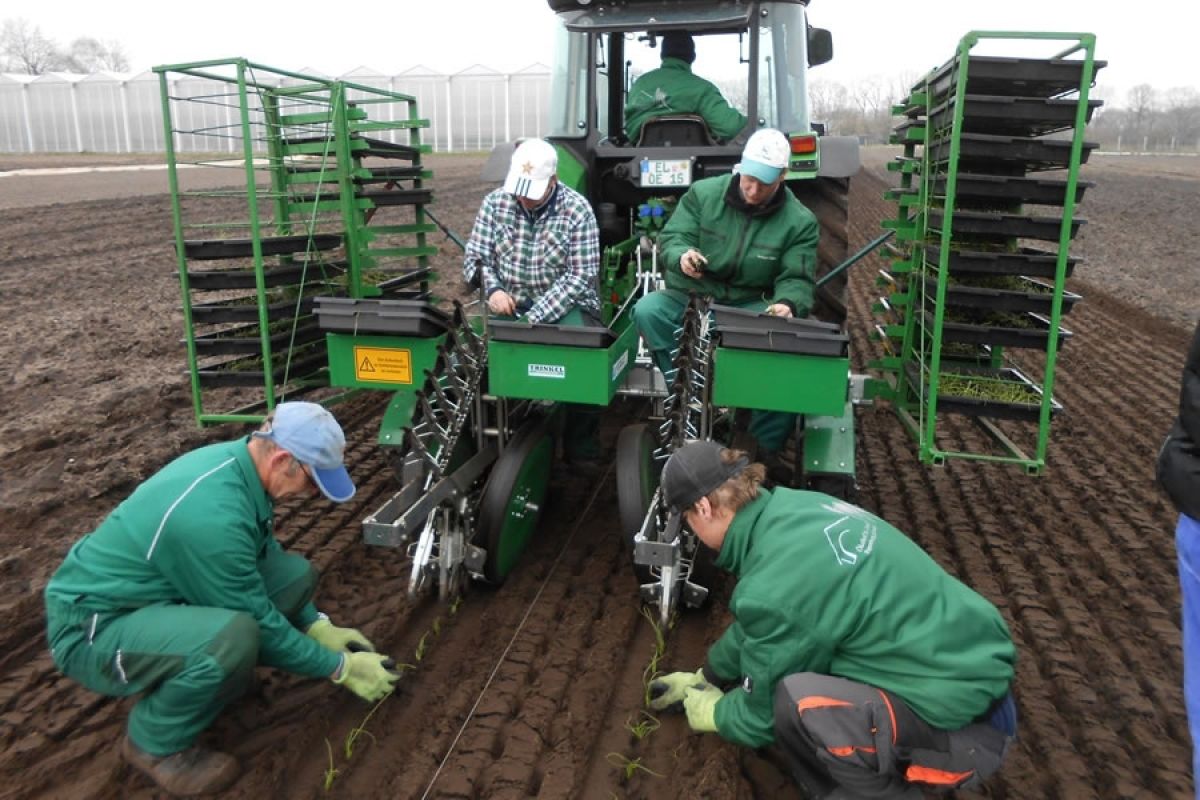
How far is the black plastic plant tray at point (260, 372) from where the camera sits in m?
4.87

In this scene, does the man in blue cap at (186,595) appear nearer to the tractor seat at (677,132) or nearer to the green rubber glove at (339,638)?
the green rubber glove at (339,638)

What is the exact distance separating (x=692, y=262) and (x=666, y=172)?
3.64 feet

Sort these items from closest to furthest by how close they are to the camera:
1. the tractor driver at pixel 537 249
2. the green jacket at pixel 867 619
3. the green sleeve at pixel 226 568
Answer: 1. the green jacket at pixel 867 619
2. the green sleeve at pixel 226 568
3. the tractor driver at pixel 537 249

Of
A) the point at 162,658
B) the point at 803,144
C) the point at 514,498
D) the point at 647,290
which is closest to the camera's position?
the point at 162,658

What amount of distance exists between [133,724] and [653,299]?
8.52 ft

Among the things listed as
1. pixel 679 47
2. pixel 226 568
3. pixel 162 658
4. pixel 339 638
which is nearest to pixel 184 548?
pixel 226 568

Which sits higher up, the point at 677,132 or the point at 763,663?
the point at 677,132

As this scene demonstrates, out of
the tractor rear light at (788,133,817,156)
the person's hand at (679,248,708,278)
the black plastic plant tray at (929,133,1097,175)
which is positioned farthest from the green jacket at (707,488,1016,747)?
the tractor rear light at (788,133,817,156)

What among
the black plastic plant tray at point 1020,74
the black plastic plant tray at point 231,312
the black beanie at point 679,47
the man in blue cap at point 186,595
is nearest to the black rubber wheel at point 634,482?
the man in blue cap at point 186,595

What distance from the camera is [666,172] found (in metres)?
5.11

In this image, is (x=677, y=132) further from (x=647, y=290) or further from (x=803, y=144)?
(x=647, y=290)

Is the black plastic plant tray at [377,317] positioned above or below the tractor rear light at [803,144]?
below

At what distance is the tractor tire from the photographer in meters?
5.01

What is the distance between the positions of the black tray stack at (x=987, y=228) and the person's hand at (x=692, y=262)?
3.23 ft
